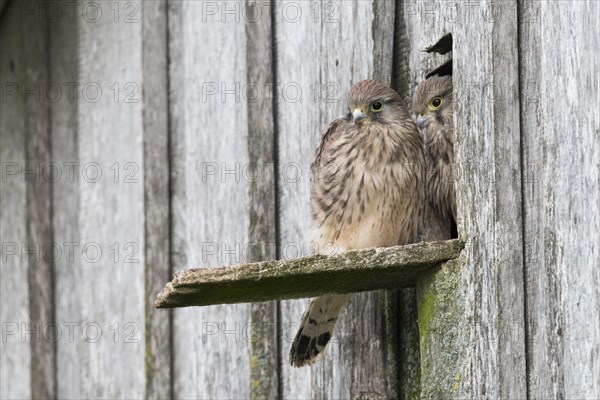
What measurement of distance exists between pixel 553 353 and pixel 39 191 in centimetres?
298

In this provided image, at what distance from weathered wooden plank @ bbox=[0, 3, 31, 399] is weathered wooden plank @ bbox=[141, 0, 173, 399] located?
100 cm

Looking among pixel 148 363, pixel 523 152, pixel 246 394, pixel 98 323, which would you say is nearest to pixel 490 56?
pixel 523 152

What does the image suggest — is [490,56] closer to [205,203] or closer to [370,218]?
[370,218]

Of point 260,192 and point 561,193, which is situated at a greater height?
point 260,192

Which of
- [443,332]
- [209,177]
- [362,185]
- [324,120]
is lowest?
[443,332]

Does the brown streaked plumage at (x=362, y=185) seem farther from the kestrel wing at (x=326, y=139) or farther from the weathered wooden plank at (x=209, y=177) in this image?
the weathered wooden plank at (x=209, y=177)

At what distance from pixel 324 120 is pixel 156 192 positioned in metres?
0.88

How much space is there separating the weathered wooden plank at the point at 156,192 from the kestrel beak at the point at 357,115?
3.40ft

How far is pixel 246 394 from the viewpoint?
4.00 m

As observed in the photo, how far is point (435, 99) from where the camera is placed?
3.44m

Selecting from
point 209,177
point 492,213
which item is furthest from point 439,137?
point 209,177

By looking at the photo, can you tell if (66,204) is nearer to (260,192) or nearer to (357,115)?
(260,192)

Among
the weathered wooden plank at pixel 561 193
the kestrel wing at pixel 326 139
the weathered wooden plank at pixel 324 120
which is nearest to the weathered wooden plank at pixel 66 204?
the weathered wooden plank at pixel 324 120

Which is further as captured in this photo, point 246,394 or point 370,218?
point 246,394
